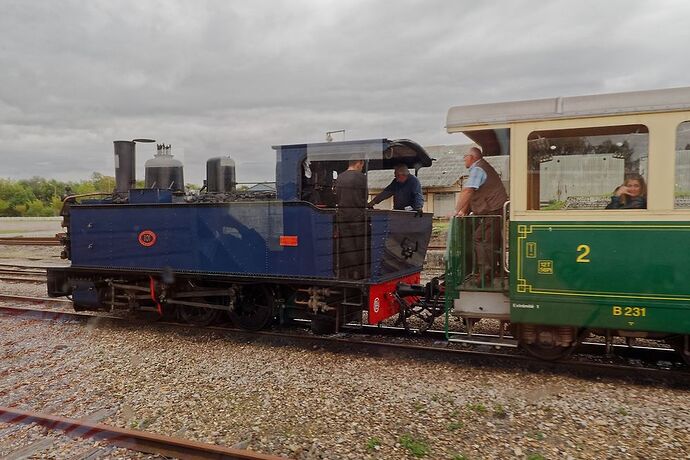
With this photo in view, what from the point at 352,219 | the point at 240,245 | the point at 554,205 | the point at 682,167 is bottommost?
the point at 240,245

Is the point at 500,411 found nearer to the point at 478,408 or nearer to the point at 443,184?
the point at 478,408

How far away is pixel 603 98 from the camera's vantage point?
4.91 meters

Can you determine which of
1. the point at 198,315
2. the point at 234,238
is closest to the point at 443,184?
the point at 198,315

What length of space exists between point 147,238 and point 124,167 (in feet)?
6.13

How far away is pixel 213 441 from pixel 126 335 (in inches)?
161

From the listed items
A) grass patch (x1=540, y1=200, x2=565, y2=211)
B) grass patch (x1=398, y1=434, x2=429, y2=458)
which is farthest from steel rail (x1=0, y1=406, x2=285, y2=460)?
grass patch (x1=540, y1=200, x2=565, y2=211)

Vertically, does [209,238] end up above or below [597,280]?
above

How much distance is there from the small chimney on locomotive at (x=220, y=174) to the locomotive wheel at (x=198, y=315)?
187 centimetres

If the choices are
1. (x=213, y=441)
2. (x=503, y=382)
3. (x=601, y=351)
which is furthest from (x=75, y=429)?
(x=601, y=351)

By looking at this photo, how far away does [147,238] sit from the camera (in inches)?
302

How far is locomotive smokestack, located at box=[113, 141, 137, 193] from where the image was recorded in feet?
28.7

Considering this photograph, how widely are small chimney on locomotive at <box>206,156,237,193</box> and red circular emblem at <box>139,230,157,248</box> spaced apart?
1093mm

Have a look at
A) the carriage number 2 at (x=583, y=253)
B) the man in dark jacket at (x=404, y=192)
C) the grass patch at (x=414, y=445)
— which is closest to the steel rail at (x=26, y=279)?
the man in dark jacket at (x=404, y=192)

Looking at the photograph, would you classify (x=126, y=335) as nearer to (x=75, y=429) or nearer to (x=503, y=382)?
(x=75, y=429)
